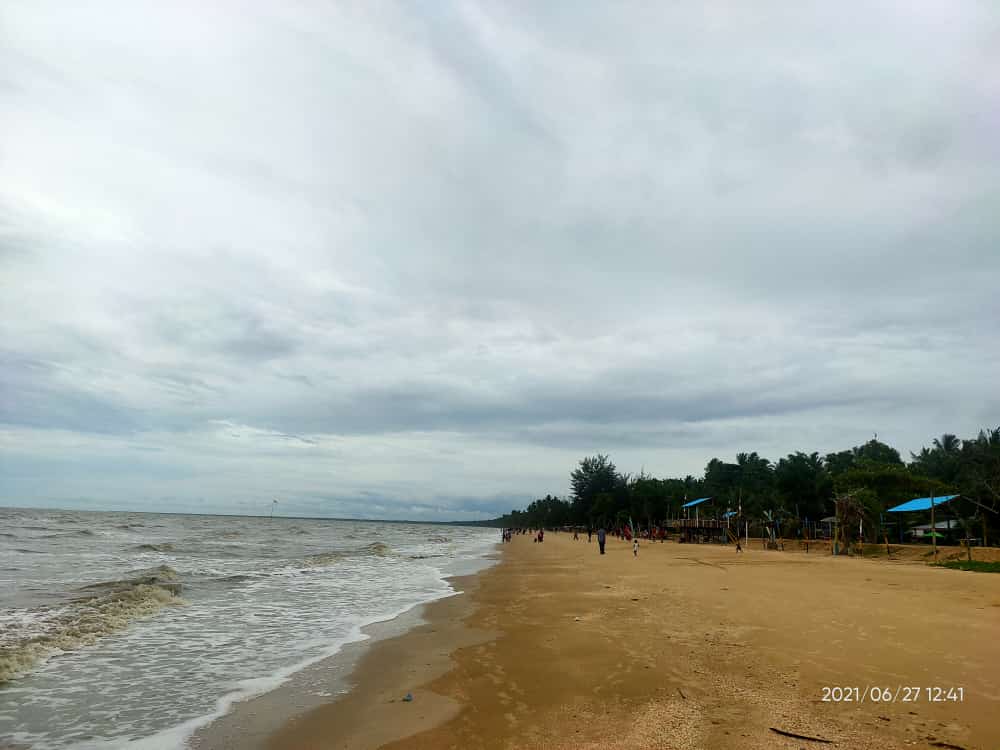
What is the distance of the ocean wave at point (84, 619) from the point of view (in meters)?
10.2

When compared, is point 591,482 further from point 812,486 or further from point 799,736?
point 799,736

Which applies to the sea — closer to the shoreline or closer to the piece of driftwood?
the shoreline

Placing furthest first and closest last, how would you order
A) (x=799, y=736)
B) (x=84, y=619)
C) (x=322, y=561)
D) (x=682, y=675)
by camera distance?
1. (x=322, y=561)
2. (x=84, y=619)
3. (x=682, y=675)
4. (x=799, y=736)

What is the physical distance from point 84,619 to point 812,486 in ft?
200

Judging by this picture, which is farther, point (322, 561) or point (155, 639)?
point (322, 561)

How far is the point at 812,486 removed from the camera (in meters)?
57.7

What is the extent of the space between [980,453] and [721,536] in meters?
23.5

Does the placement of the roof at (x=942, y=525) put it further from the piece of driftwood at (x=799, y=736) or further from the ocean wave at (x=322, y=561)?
the piece of driftwood at (x=799, y=736)

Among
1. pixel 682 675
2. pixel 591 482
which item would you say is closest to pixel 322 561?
pixel 682 675

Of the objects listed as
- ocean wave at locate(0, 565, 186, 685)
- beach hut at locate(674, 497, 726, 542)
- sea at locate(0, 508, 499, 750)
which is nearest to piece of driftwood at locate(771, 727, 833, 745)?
sea at locate(0, 508, 499, 750)

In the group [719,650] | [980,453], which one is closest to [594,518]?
[980,453]

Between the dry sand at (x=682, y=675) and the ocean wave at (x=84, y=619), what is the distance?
5973 millimetres

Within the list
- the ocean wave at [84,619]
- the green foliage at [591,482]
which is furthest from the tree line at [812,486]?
the ocean wave at [84,619]

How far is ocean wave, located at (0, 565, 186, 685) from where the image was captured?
33.3 ft
